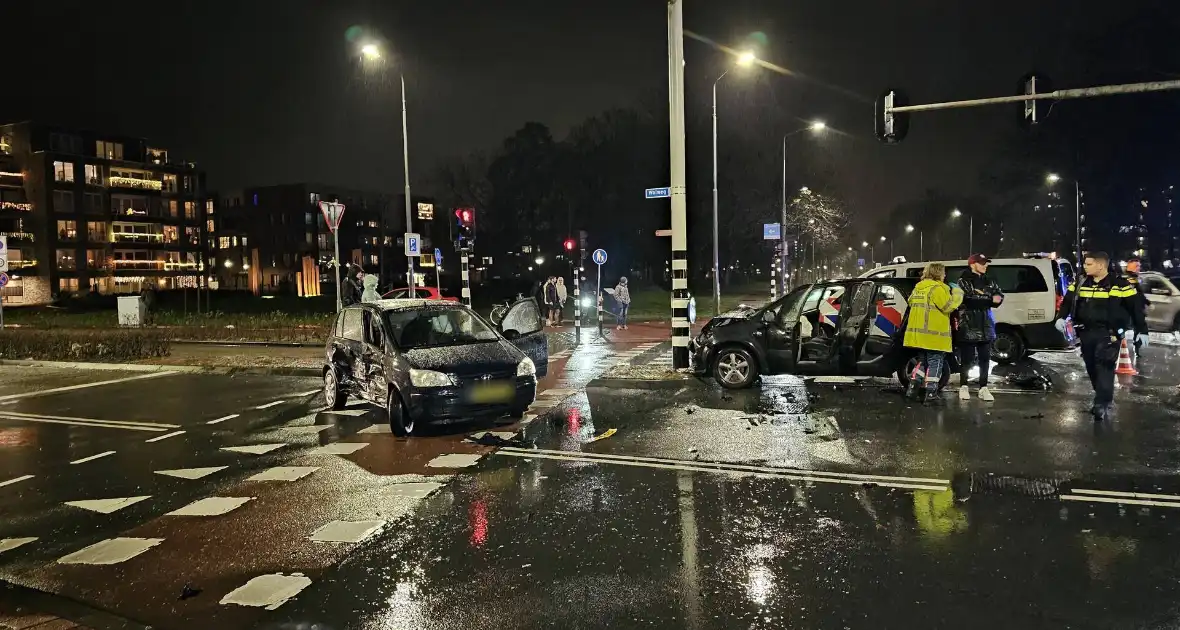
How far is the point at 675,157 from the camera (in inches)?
536

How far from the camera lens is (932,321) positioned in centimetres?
987

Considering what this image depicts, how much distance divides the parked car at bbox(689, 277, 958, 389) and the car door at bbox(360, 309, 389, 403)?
4.79 m

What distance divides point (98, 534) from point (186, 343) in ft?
61.6

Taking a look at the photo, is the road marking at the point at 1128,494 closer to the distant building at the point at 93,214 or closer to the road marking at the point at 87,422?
the road marking at the point at 87,422

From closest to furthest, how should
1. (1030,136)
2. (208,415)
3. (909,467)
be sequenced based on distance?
(909,467) < (208,415) < (1030,136)

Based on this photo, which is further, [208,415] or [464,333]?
[208,415]

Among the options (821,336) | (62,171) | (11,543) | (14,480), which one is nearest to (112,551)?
(11,543)

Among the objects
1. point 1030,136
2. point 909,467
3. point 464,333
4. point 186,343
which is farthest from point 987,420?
point 1030,136

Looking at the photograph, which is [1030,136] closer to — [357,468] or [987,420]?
[987,420]

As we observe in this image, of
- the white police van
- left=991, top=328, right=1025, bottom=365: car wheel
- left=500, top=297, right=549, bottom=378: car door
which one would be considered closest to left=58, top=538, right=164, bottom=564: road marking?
left=500, top=297, right=549, bottom=378: car door

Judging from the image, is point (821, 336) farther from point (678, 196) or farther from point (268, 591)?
point (268, 591)

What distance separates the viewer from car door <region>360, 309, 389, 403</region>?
9328 mm

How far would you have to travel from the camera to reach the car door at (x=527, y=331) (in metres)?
12.4

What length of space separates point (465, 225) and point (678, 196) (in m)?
7.46
